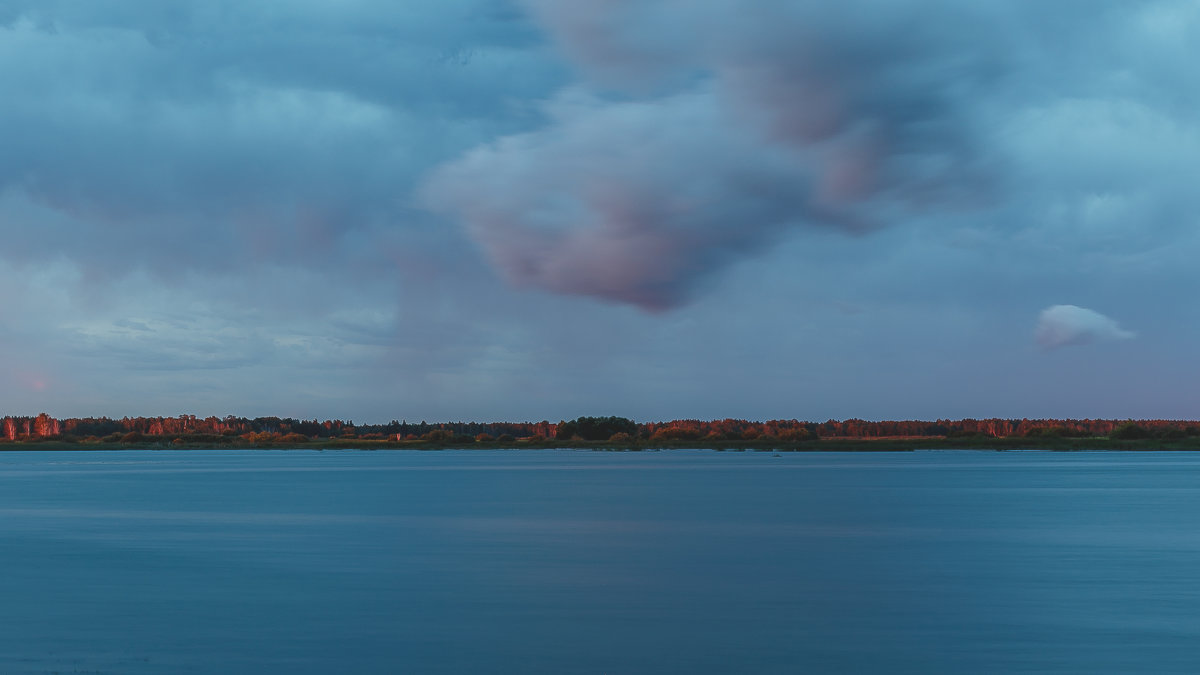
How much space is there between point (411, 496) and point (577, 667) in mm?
50710

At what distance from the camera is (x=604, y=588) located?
26.6 meters

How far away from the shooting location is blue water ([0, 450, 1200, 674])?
1881cm

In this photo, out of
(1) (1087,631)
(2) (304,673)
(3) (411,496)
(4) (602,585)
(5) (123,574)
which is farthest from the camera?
(3) (411,496)

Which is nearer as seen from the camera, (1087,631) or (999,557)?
(1087,631)

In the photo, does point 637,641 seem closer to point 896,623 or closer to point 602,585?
point 896,623

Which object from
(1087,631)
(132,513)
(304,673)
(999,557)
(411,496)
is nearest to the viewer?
(304,673)

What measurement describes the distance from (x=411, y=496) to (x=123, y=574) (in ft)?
123

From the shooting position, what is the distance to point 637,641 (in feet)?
65.3

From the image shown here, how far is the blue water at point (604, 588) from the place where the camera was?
18.8 m

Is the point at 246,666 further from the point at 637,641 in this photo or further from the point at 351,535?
the point at 351,535

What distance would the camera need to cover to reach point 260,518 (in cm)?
4894

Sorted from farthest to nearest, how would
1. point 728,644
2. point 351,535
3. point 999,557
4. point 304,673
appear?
point 351,535, point 999,557, point 728,644, point 304,673

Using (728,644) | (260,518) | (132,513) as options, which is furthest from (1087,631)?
(132,513)

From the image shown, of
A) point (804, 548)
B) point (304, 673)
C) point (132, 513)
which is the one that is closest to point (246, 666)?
point (304, 673)
